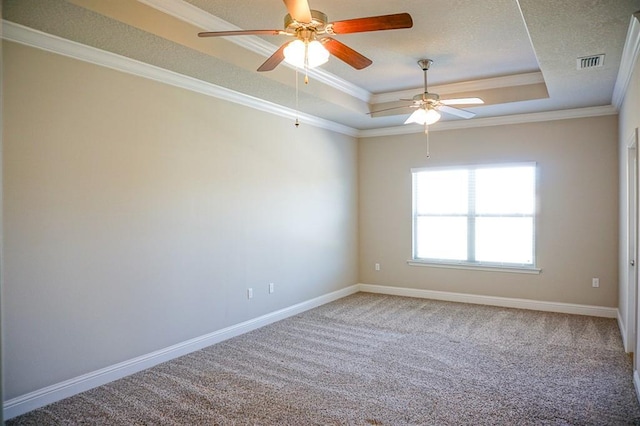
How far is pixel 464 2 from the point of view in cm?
322

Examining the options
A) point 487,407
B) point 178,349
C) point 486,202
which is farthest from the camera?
point 486,202

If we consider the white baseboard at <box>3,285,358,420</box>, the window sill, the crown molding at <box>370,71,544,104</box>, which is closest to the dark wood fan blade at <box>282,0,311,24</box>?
the white baseboard at <box>3,285,358,420</box>

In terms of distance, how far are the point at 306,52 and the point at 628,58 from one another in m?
2.72

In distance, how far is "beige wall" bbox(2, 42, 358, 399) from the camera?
3023mm

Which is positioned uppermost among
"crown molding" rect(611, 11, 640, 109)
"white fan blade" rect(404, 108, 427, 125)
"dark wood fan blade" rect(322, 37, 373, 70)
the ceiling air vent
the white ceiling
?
the white ceiling

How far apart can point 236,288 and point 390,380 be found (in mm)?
2045

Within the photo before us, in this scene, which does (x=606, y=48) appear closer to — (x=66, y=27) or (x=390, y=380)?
(x=390, y=380)

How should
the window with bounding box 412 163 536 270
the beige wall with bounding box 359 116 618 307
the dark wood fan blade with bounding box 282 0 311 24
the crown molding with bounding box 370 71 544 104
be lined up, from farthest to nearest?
the window with bounding box 412 163 536 270 → the beige wall with bounding box 359 116 618 307 → the crown molding with bounding box 370 71 544 104 → the dark wood fan blade with bounding box 282 0 311 24

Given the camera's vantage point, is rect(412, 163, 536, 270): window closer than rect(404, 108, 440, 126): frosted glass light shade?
No

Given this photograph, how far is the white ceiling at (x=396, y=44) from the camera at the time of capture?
2842 mm

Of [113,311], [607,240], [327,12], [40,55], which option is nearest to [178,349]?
[113,311]

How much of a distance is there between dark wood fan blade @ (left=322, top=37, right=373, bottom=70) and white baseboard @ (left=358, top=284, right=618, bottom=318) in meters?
4.37

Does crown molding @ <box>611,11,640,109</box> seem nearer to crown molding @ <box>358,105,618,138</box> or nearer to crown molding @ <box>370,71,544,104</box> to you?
crown molding @ <box>358,105,618,138</box>

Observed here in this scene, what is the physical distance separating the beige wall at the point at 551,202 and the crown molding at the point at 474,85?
97 centimetres
